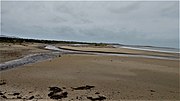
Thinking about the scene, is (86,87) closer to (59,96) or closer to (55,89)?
(55,89)

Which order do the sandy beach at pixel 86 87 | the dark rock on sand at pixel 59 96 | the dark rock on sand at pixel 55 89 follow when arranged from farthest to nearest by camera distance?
the dark rock on sand at pixel 55 89 < the sandy beach at pixel 86 87 < the dark rock on sand at pixel 59 96

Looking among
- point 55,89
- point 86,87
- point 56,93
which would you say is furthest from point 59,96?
point 86,87

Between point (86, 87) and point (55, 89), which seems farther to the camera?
point (86, 87)

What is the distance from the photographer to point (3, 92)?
938cm

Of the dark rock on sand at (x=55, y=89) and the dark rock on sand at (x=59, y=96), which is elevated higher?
the dark rock on sand at (x=55, y=89)

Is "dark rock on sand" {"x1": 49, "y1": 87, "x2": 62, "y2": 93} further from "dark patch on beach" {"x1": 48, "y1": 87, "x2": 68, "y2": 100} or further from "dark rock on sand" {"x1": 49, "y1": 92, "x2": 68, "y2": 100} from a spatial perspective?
"dark rock on sand" {"x1": 49, "y1": 92, "x2": 68, "y2": 100}

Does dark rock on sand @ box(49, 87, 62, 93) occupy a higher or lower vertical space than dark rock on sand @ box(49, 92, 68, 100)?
higher

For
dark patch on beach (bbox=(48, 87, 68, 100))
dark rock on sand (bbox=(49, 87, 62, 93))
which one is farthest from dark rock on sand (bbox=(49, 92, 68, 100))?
dark rock on sand (bbox=(49, 87, 62, 93))

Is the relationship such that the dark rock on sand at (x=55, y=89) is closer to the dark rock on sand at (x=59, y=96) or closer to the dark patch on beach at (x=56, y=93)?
the dark patch on beach at (x=56, y=93)

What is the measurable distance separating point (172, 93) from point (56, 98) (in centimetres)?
607

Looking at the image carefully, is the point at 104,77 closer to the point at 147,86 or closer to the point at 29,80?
the point at 147,86

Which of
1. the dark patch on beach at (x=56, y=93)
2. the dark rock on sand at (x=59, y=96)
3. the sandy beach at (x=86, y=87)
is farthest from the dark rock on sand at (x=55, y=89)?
the dark rock on sand at (x=59, y=96)

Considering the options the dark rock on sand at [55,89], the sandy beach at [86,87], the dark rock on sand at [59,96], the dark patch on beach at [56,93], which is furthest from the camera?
the dark rock on sand at [55,89]

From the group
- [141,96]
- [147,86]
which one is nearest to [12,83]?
[141,96]
